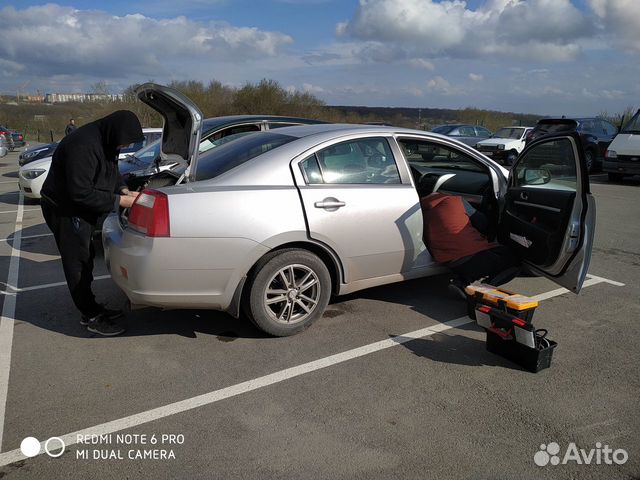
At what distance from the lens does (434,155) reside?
5598 mm

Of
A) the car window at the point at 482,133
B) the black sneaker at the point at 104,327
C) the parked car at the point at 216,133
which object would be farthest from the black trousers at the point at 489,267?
the car window at the point at 482,133

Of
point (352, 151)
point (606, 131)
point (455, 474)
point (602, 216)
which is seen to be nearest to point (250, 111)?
point (606, 131)

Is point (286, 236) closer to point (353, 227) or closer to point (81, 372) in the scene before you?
point (353, 227)

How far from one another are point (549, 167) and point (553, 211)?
16.5 inches

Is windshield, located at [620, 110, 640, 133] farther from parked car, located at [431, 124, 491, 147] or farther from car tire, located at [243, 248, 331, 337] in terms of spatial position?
car tire, located at [243, 248, 331, 337]

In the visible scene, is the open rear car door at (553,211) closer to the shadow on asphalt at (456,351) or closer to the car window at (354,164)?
the shadow on asphalt at (456,351)

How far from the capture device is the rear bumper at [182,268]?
3320 mm

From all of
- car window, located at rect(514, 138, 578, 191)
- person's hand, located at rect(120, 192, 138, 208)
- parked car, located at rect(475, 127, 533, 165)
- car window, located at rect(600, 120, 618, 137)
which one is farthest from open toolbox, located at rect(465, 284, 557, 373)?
car window, located at rect(600, 120, 618, 137)

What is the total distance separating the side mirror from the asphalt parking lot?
1.14 meters

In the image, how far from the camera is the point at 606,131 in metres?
17.5

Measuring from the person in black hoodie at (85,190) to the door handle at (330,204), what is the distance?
139cm

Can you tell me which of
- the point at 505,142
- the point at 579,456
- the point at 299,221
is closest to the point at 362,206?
the point at 299,221

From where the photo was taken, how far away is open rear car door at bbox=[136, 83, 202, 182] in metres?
3.71

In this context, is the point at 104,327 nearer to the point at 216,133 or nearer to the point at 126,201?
the point at 126,201
